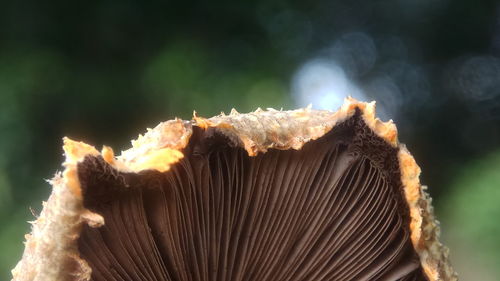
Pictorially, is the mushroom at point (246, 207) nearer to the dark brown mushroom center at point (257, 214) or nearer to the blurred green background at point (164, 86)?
the dark brown mushroom center at point (257, 214)

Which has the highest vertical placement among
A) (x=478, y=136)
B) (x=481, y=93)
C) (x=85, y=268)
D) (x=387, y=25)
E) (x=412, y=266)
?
(x=387, y=25)

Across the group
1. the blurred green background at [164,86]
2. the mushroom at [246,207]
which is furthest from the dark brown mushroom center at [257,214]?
the blurred green background at [164,86]

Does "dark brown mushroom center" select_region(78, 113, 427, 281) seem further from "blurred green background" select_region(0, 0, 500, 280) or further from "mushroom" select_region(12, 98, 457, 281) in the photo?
"blurred green background" select_region(0, 0, 500, 280)

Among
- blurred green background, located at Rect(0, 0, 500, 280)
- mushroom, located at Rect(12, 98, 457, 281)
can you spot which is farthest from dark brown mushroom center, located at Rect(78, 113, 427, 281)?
blurred green background, located at Rect(0, 0, 500, 280)

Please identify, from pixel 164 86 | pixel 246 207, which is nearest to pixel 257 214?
pixel 246 207

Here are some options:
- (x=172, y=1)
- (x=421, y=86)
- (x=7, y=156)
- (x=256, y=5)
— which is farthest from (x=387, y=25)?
(x=7, y=156)

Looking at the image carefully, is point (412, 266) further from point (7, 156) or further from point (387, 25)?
point (387, 25)
